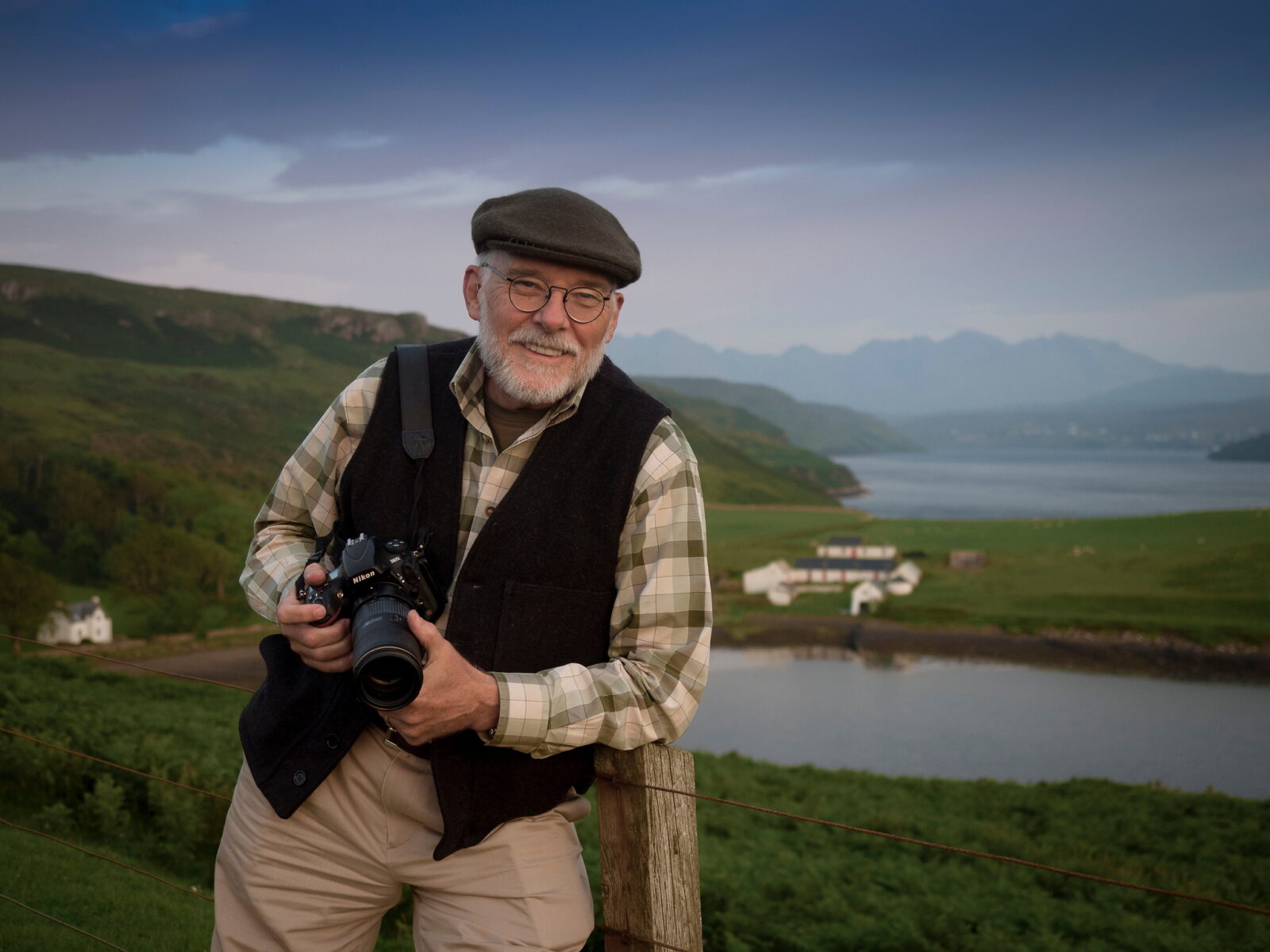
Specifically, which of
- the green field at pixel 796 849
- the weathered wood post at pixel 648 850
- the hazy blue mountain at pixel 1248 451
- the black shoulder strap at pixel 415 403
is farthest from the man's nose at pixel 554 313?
the hazy blue mountain at pixel 1248 451

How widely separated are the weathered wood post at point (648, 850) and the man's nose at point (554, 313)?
2.72ft

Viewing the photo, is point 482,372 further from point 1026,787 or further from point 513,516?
point 1026,787

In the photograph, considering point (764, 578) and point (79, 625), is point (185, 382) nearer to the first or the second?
point (79, 625)

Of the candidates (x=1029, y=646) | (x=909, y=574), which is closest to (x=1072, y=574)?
(x=1029, y=646)

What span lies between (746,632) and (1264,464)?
28.3m

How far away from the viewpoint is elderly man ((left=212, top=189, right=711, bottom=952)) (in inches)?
64.1

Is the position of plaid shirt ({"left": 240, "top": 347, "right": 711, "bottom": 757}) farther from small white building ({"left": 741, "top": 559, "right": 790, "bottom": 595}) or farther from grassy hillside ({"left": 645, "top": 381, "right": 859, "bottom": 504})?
grassy hillside ({"left": 645, "top": 381, "right": 859, "bottom": 504})

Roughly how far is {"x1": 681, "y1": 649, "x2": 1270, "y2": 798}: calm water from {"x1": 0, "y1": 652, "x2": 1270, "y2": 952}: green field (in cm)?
560

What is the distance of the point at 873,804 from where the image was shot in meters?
16.4

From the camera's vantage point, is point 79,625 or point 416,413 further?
point 79,625

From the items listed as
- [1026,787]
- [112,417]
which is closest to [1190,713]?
[1026,787]

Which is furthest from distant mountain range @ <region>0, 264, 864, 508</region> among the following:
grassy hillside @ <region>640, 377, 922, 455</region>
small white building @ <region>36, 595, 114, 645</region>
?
grassy hillside @ <region>640, 377, 922, 455</region>

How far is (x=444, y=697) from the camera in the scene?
1478 mm

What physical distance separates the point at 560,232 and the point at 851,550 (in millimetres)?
37126
